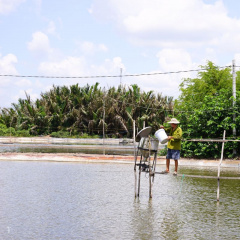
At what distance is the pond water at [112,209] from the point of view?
8.27m

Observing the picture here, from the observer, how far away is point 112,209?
417 inches

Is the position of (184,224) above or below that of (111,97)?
below

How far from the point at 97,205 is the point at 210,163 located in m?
14.3

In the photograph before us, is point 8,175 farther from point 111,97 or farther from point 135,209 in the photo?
point 111,97

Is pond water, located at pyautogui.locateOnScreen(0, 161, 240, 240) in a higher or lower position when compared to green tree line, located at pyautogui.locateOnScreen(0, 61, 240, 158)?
lower

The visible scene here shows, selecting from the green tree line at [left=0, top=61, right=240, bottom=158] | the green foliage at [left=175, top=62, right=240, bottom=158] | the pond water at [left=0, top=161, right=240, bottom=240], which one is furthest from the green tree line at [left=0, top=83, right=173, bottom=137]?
the pond water at [left=0, top=161, right=240, bottom=240]

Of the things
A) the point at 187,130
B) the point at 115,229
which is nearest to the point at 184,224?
the point at 115,229

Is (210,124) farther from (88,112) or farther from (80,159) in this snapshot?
(88,112)

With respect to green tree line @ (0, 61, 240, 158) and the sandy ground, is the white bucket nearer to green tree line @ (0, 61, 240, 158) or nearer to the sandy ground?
the sandy ground

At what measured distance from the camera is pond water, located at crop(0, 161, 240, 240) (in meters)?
8.27

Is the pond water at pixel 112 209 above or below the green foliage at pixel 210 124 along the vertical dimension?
below

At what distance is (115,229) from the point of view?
8.50m

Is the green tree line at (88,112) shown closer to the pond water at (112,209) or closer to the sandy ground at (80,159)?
the sandy ground at (80,159)

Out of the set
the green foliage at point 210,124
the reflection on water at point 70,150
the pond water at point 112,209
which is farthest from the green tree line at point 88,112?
the pond water at point 112,209
